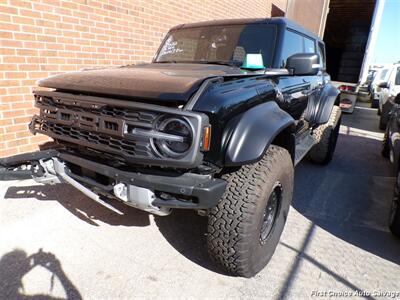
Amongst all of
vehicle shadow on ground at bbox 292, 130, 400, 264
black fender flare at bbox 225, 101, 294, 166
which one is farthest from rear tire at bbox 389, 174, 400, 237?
black fender flare at bbox 225, 101, 294, 166

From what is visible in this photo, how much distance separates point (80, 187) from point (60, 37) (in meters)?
2.33

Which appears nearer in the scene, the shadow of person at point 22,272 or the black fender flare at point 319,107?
the shadow of person at point 22,272

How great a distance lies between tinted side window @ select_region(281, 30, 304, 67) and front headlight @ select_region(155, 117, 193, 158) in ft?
5.56

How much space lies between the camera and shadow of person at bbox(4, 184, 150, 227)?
3045 mm

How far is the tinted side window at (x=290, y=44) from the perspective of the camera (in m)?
3.13

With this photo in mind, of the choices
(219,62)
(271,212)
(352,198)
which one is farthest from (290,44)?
(352,198)

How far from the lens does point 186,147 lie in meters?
1.80

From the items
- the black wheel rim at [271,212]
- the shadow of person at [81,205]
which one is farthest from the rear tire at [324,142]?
the shadow of person at [81,205]

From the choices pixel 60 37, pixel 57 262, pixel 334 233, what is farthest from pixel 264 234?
pixel 60 37

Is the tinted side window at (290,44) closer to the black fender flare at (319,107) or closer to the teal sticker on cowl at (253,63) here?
the teal sticker on cowl at (253,63)

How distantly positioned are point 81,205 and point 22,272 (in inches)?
40.8

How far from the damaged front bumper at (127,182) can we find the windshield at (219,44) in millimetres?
1558

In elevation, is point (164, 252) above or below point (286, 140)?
below

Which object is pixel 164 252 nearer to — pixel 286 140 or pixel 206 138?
pixel 206 138
